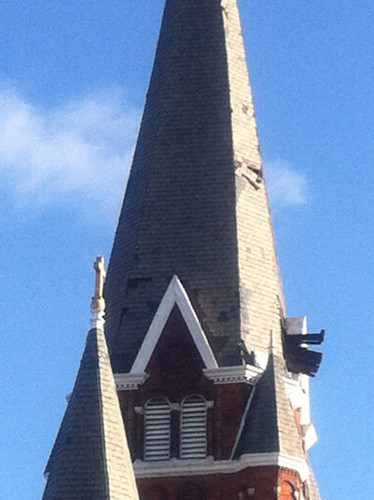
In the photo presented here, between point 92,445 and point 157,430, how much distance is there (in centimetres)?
541

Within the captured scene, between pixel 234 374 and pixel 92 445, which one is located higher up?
pixel 234 374

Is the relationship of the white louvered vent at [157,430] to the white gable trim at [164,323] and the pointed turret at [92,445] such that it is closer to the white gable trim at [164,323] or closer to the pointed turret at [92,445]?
the white gable trim at [164,323]

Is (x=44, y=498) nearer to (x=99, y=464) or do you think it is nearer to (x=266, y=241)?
(x=99, y=464)

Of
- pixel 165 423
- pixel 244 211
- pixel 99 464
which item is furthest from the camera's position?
pixel 244 211

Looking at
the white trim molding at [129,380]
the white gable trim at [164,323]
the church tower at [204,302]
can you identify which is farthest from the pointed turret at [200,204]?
the white trim molding at [129,380]

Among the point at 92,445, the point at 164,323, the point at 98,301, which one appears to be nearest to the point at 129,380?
the point at 164,323

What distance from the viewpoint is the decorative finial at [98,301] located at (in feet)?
140

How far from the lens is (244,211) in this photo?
48438 mm

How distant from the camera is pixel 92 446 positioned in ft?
131

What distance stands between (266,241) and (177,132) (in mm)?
3468

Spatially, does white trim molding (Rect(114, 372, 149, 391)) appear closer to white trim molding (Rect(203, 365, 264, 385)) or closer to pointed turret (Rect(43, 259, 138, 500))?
white trim molding (Rect(203, 365, 264, 385))

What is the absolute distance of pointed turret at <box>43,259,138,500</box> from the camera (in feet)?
129

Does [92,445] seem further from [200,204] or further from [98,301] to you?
[200,204]

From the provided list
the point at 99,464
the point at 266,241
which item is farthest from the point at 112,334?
the point at 99,464
